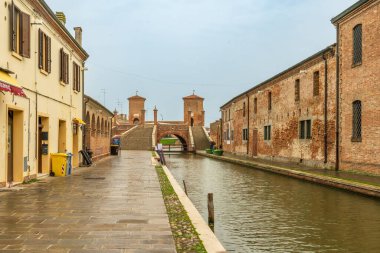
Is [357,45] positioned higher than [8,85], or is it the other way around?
[357,45]

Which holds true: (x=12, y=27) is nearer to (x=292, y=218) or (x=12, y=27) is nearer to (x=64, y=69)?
(x=64, y=69)

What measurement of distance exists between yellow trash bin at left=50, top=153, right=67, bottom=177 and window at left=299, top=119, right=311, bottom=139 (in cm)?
1413

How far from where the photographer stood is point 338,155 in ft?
67.3

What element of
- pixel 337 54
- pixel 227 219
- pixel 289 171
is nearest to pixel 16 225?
pixel 227 219

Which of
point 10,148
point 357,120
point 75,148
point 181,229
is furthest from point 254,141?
point 181,229

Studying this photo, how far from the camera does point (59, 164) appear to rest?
52.9 feet

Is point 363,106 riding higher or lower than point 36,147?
higher

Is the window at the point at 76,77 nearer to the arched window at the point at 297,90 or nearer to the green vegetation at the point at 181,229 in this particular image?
the green vegetation at the point at 181,229

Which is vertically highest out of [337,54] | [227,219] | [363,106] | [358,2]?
[358,2]

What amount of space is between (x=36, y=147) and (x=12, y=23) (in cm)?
447

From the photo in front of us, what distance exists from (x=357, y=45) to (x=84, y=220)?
15.9 metres

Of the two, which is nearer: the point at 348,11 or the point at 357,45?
the point at 357,45

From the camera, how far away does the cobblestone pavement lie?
565cm

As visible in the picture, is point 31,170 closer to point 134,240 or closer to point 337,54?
point 134,240
